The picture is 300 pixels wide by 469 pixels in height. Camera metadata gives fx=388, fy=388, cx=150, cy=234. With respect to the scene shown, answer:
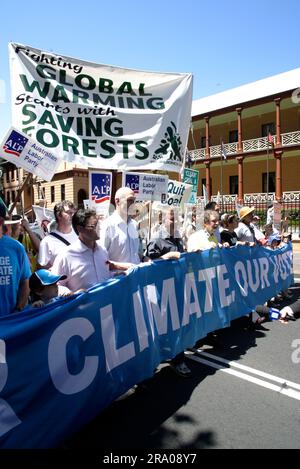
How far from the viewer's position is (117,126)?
509 centimetres

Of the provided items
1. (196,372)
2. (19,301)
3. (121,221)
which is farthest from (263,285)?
(19,301)

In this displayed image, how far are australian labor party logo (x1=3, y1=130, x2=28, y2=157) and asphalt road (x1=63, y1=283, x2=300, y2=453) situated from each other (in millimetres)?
2904

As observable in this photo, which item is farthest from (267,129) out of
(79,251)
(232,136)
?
(79,251)

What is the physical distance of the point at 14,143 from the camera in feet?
14.3

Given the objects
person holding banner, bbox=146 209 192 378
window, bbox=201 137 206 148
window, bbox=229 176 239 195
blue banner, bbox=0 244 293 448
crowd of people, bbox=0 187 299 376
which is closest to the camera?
A: blue banner, bbox=0 244 293 448

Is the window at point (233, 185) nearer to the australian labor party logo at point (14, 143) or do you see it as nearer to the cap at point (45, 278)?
the australian labor party logo at point (14, 143)

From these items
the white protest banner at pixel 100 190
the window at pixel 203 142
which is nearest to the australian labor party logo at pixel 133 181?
the white protest banner at pixel 100 190

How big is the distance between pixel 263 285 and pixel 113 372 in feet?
13.5

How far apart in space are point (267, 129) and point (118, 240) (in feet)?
94.0

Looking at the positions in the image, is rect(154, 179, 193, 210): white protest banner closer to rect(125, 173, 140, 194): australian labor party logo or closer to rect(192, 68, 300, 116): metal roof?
rect(125, 173, 140, 194): australian labor party logo

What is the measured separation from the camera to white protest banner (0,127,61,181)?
4352mm

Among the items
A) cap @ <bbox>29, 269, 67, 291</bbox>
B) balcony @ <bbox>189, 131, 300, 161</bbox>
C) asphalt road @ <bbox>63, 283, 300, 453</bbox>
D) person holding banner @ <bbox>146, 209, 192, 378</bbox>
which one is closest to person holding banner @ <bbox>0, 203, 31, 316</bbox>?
cap @ <bbox>29, 269, 67, 291</bbox>

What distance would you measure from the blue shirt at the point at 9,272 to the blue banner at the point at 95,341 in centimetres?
43

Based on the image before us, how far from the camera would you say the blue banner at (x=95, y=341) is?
256 cm
